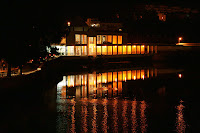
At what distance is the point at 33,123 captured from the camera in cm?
1228

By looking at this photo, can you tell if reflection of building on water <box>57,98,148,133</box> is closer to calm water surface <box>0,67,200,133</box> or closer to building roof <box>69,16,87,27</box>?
calm water surface <box>0,67,200,133</box>

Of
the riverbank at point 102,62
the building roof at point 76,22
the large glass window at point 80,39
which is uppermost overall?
the building roof at point 76,22

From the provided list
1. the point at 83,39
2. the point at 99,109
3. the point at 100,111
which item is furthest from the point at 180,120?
the point at 83,39

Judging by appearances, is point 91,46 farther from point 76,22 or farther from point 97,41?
point 76,22

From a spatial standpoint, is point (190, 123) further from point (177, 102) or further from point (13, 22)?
point (13, 22)

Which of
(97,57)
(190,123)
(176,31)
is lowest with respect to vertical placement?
(190,123)

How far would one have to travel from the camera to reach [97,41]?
1802 inches

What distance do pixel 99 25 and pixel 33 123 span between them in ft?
127

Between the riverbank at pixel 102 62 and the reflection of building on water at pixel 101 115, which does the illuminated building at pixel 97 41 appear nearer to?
the riverbank at pixel 102 62

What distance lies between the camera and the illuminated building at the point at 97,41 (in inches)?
1652

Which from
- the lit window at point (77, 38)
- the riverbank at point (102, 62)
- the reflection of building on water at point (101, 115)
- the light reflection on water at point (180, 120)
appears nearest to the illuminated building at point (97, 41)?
the lit window at point (77, 38)

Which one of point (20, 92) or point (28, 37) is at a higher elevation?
point (28, 37)

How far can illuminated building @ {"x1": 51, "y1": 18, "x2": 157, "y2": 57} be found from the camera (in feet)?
138

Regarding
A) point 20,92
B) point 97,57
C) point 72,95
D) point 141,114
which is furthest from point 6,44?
point 97,57
